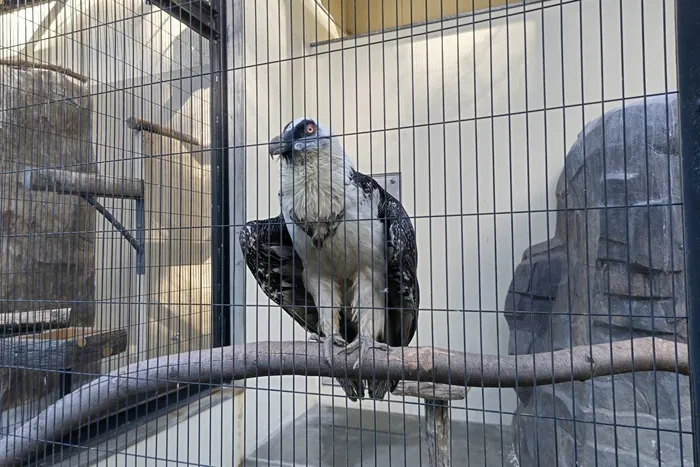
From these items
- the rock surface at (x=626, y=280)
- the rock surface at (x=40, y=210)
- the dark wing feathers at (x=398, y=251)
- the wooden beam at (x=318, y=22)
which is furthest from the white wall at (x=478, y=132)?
the dark wing feathers at (x=398, y=251)

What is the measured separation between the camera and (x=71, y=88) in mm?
2725

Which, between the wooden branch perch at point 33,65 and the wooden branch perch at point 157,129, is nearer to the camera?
the wooden branch perch at point 33,65

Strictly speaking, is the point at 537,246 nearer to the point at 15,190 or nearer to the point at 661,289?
the point at 661,289

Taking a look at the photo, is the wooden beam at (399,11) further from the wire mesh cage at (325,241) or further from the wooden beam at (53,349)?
the wooden beam at (53,349)

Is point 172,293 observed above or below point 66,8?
below

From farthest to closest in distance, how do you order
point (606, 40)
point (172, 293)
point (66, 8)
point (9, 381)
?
point (606, 40), point (172, 293), point (66, 8), point (9, 381)

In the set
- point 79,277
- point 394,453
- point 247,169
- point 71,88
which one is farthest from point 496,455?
point 71,88

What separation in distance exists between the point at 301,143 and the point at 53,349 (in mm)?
1539

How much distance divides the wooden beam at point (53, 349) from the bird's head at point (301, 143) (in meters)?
1.36

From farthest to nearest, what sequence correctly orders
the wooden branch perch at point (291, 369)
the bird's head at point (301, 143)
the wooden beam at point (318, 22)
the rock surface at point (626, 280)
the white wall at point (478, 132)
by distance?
the wooden beam at point (318, 22) < the white wall at point (478, 132) < the rock surface at point (626, 280) < the bird's head at point (301, 143) < the wooden branch perch at point (291, 369)

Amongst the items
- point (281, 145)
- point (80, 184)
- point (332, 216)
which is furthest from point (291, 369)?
point (80, 184)

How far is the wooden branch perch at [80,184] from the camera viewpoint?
2.24 m

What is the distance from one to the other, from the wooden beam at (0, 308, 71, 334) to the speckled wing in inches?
43.2

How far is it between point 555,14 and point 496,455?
3517mm
